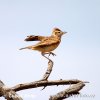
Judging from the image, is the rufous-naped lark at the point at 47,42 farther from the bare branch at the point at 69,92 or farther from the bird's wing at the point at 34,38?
the bare branch at the point at 69,92

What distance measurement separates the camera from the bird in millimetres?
9664

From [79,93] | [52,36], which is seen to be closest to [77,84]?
[79,93]

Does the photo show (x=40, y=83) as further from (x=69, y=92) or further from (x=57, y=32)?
(x=57, y=32)

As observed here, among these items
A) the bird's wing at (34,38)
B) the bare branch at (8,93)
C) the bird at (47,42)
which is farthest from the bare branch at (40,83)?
the bird's wing at (34,38)

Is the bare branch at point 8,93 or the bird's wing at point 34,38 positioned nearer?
the bare branch at point 8,93

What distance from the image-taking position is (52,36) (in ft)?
32.6

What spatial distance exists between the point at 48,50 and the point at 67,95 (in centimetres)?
132

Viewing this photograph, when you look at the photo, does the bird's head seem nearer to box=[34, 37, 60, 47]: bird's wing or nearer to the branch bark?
box=[34, 37, 60, 47]: bird's wing

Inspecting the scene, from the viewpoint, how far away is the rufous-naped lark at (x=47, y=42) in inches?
380

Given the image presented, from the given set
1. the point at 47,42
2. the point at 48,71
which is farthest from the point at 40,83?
the point at 47,42

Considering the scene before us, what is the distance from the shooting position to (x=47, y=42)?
31.9ft

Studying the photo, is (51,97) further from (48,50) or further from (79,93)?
(48,50)

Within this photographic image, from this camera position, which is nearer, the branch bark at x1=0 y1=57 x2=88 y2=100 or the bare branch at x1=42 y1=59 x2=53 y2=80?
the branch bark at x1=0 y1=57 x2=88 y2=100

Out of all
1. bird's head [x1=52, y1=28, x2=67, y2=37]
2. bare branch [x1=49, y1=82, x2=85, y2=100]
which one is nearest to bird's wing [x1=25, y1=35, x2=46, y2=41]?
bird's head [x1=52, y1=28, x2=67, y2=37]
